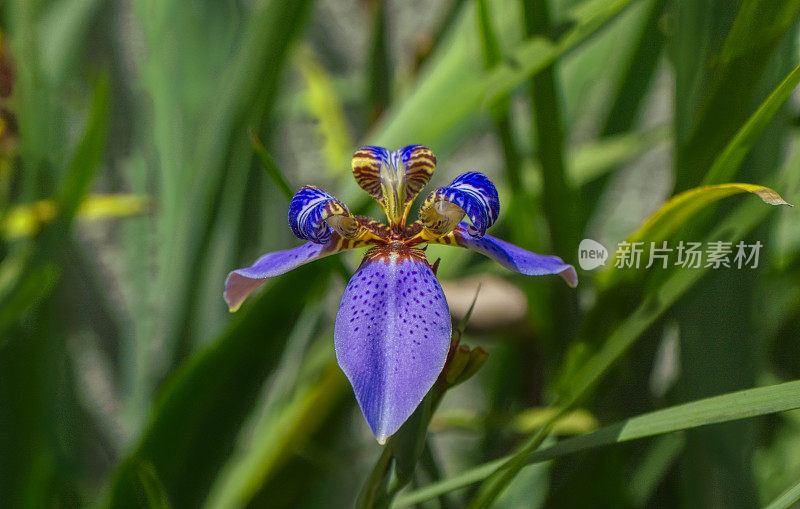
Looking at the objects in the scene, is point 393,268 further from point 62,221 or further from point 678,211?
point 62,221

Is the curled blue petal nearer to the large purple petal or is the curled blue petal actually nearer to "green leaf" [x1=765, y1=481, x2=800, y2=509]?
the large purple petal

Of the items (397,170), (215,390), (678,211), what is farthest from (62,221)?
(678,211)

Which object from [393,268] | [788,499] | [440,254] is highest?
[440,254]

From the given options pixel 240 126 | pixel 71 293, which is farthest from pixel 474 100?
pixel 71 293

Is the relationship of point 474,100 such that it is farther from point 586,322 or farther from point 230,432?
point 230,432

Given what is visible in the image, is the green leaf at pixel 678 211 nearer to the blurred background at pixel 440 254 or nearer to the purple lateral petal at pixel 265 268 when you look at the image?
the blurred background at pixel 440 254
